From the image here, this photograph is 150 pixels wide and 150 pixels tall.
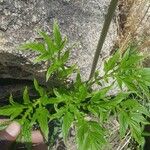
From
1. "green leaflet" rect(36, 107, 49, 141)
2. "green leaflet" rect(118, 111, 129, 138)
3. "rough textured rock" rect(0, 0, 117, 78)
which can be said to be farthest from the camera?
"rough textured rock" rect(0, 0, 117, 78)

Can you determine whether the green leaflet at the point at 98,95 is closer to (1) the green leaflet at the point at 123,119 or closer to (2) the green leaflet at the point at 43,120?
(1) the green leaflet at the point at 123,119

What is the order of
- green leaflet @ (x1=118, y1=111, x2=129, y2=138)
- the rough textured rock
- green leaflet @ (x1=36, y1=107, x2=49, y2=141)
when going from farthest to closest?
1. the rough textured rock
2. green leaflet @ (x1=118, y1=111, x2=129, y2=138)
3. green leaflet @ (x1=36, y1=107, x2=49, y2=141)

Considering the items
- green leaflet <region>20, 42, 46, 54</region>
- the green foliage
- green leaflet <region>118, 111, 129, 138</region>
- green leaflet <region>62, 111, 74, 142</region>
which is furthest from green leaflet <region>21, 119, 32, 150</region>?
green leaflet <region>118, 111, 129, 138</region>

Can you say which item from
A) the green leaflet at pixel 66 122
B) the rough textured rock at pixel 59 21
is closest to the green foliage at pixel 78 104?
the green leaflet at pixel 66 122

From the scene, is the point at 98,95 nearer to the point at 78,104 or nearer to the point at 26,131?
the point at 78,104

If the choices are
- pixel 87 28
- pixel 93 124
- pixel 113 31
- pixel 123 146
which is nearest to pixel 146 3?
pixel 113 31

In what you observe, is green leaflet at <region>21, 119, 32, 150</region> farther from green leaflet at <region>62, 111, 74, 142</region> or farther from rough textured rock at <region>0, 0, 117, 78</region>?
rough textured rock at <region>0, 0, 117, 78</region>
